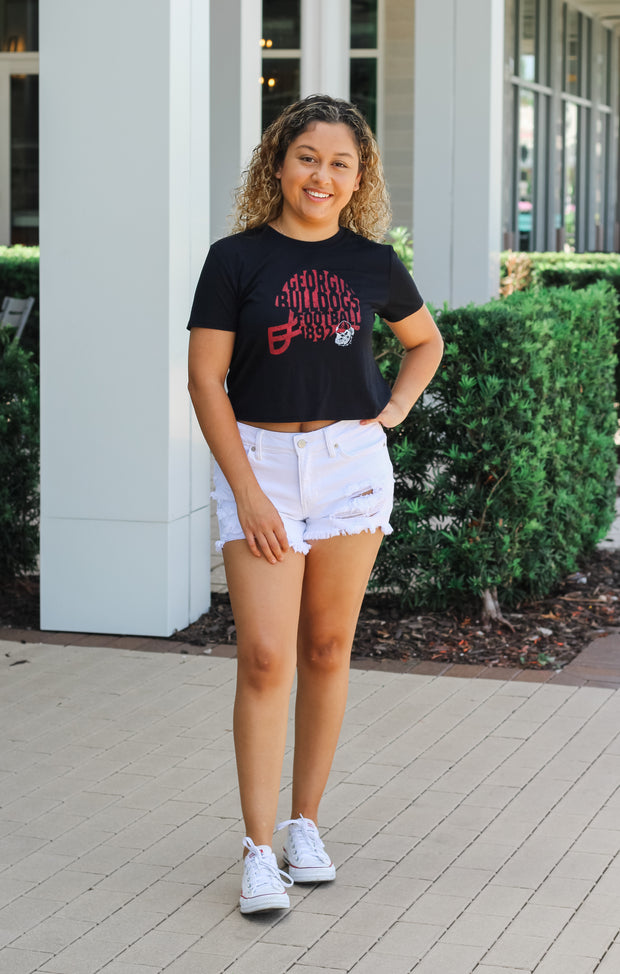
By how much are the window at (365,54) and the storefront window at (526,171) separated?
15.3ft

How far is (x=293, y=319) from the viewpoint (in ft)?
10.9

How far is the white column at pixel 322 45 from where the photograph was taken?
504 inches

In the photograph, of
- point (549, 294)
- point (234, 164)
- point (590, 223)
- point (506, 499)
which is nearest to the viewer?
point (506, 499)

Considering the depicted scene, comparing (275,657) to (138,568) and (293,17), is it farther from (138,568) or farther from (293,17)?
(293,17)

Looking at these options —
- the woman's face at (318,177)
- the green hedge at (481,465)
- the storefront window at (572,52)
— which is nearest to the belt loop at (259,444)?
the woman's face at (318,177)

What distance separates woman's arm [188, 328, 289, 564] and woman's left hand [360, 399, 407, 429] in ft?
1.11

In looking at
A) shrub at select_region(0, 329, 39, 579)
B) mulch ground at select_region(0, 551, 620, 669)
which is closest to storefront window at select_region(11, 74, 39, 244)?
shrub at select_region(0, 329, 39, 579)

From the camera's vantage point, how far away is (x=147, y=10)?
5.63 metres

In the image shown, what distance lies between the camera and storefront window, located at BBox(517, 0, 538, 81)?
70.2ft

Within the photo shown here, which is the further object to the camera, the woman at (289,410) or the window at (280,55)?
the window at (280,55)

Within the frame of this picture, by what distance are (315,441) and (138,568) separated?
262 centimetres

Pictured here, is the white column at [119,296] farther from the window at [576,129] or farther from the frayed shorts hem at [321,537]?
the window at [576,129]

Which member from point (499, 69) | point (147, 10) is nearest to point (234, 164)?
point (499, 69)

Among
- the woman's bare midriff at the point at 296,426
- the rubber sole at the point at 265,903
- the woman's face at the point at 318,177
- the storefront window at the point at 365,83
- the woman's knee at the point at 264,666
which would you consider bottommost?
the rubber sole at the point at 265,903
